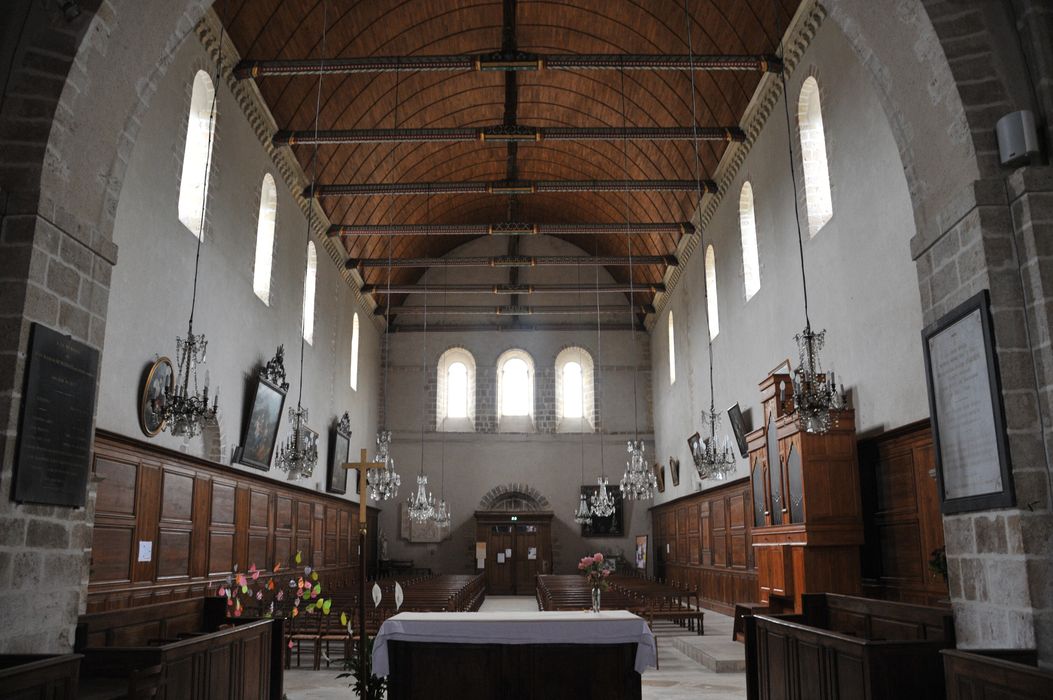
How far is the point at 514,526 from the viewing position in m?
23.7

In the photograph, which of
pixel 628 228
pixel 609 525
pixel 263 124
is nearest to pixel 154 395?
pixel 263 124

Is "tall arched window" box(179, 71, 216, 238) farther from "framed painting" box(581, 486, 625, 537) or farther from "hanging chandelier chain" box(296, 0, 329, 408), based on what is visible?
"framed painting" box(581, 486, 625, 537)

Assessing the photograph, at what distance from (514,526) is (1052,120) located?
20.5m

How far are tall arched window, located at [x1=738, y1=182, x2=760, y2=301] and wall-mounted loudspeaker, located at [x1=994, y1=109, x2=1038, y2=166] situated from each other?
30.4ft

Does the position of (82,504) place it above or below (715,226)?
below

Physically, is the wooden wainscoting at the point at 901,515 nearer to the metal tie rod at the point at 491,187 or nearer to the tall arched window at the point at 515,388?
the metal tie rod at the point at 491,187

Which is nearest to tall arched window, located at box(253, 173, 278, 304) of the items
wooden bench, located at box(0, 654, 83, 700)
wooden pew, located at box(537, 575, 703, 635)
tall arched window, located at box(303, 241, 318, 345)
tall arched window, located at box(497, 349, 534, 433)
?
tall arched window, located at box(303, 241, 318, 345)

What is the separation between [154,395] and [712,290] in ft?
36.7

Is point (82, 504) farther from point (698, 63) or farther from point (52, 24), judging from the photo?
point (698, 63)

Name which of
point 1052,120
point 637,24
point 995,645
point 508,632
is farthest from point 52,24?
point 637,24

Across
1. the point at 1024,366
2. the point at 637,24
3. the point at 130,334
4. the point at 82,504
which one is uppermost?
the point at 637,24

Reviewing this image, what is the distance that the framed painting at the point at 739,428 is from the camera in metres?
14.2

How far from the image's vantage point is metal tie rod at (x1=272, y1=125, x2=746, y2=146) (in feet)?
43.3

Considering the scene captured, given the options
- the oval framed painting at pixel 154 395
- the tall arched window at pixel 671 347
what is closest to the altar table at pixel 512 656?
the oval framed painting at pixel 154 395
